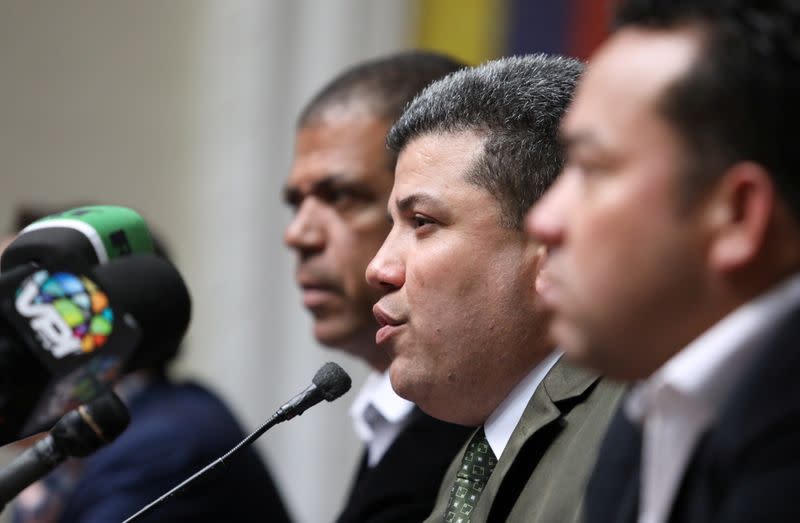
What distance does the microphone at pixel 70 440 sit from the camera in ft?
4.39

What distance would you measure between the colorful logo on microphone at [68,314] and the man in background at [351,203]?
0.90 metres

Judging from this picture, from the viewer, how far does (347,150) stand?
7.40 ft

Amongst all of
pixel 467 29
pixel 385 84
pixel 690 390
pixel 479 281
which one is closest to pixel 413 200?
pixel 479 281

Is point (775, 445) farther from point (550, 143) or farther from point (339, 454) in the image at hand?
point (339, 454)

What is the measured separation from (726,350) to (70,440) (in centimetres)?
70

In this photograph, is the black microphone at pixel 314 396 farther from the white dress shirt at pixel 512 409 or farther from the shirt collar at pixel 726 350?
the shirt collar at pixel 726 350

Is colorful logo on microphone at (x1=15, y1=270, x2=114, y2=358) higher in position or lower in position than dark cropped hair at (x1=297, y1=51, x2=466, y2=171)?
higher

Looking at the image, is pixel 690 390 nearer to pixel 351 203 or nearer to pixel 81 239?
pixel 81 239

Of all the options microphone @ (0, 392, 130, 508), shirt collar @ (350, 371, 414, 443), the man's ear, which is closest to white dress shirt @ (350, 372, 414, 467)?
shirt collar @ (350, 371, 414, 443)

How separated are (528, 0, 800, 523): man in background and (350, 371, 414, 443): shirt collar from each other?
3.18 ft

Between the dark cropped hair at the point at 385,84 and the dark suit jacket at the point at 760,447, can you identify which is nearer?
the dark suit jacket at the point at 760,447

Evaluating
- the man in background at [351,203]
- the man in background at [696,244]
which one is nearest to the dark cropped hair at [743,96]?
the man in background at [696,244]

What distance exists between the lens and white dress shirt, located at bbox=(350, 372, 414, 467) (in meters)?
2.03

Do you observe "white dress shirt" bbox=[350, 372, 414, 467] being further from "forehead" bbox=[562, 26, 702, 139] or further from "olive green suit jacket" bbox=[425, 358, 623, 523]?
"forehead" bbox=[562, 26, 702, 139]
